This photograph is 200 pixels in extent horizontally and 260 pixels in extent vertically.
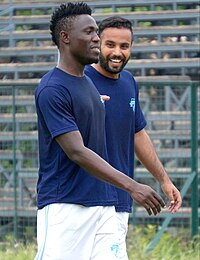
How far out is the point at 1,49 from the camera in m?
12.2

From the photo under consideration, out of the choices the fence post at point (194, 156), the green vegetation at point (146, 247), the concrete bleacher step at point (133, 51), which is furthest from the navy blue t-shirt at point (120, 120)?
the concrete bleacher step at point (133, 51)

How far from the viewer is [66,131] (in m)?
5.11

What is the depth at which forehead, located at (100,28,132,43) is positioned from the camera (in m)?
6.23

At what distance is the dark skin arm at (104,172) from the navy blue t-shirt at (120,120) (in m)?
0.90

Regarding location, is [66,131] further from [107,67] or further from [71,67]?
[107,67]

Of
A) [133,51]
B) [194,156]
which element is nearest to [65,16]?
[194,156]

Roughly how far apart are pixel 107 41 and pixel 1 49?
6.14 meters

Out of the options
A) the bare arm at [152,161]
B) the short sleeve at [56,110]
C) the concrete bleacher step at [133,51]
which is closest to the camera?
the short sleeve at [56,110]

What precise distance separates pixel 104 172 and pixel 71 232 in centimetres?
45

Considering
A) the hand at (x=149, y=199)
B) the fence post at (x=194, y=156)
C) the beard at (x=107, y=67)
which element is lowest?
the fence post at (x=194, y=156)

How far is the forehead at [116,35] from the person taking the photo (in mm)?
6230

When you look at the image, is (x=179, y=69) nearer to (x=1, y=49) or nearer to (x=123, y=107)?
(x=1, y=49)

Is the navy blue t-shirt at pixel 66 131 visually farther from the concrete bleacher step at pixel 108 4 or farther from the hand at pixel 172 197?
the concrete bleacher step at pixel 108 4

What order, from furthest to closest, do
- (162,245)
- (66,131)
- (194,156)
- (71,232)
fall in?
1. (194,156)
2. (162,245)
3. (71,232)
4. (66,131)
